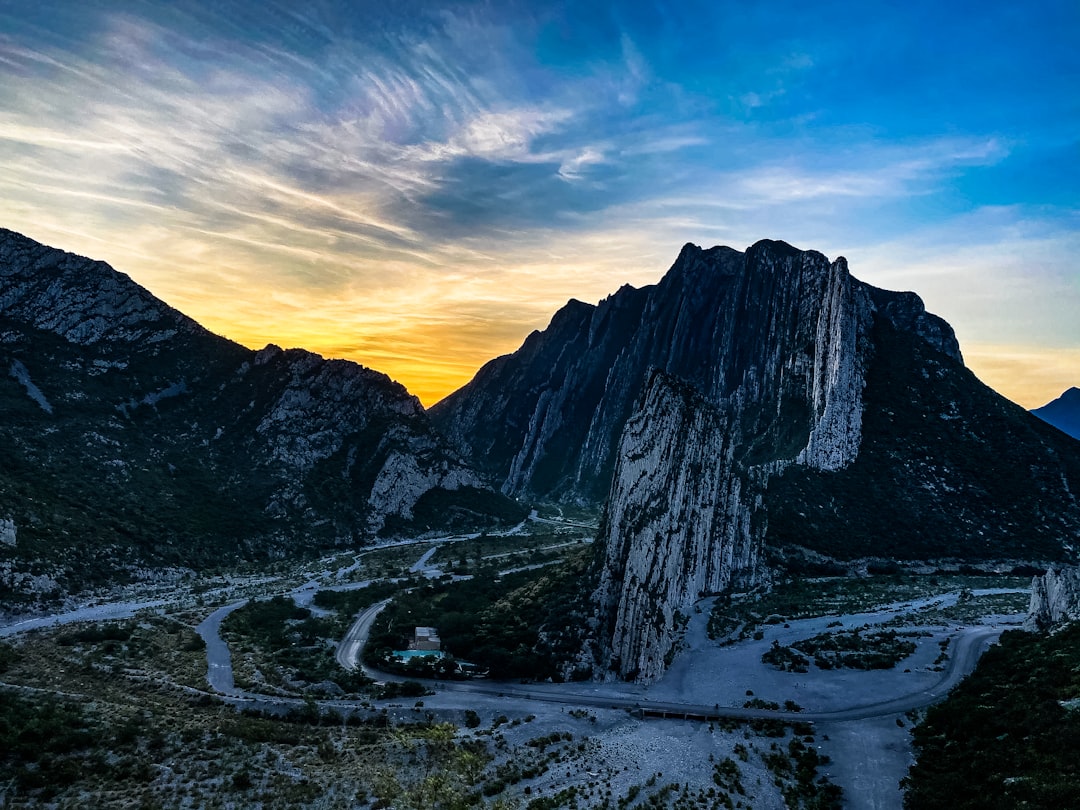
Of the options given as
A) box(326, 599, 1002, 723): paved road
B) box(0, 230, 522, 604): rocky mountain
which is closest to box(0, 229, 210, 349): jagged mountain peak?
box(0, 230, 522, 604): rocky mountain

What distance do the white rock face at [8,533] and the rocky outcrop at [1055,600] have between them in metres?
108

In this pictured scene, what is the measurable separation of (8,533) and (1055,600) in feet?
359

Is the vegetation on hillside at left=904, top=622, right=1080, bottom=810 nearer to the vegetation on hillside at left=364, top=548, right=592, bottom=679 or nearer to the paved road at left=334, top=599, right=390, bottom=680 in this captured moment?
the vegetation on hillside at left=364, top=548, right=592, bottom=679

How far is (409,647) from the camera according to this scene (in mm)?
63375

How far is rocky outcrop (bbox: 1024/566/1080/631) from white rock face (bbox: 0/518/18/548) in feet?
353

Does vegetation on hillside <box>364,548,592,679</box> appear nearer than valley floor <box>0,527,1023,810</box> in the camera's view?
No

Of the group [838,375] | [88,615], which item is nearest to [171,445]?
[88,615]

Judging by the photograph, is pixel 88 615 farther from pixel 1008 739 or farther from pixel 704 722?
pixel 1008 739

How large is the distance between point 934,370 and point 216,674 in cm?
15447

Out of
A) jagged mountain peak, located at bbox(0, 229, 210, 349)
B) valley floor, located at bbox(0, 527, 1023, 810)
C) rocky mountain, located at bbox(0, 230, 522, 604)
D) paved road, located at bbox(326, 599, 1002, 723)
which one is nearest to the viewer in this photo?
valley floor, located at bbox(0, 527, 1023, 810)

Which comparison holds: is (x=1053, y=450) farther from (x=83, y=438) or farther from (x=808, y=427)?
(x=83, y=438)

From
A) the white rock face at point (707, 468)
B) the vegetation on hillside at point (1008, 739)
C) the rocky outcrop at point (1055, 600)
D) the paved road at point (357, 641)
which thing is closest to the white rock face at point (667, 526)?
the white rock face at point (707, 468)

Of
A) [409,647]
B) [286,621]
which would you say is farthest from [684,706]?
[286,621]

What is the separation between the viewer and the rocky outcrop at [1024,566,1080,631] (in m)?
54.3
